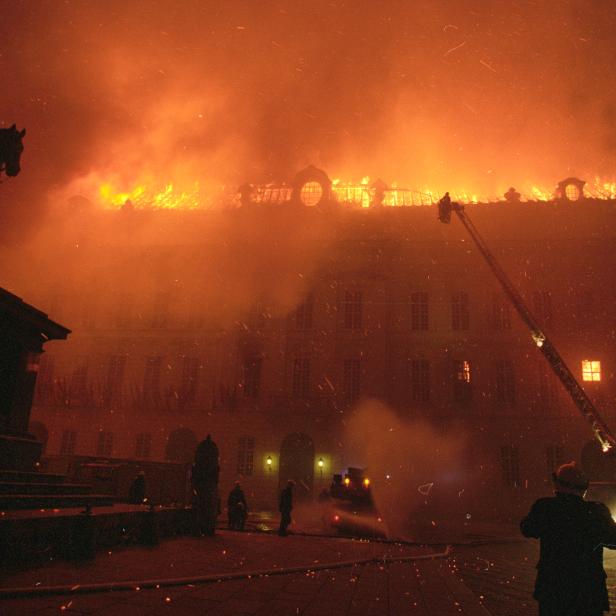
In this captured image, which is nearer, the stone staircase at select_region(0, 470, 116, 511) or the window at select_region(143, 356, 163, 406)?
the stone staircase at select_region(0, 470, 116, 511)

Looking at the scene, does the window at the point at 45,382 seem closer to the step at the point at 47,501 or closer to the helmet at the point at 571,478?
the step at the point at 47,501

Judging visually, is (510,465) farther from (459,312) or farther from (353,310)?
(353,310)

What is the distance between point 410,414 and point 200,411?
1195cm

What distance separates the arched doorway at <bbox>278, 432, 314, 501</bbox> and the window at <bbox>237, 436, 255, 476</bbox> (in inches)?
67.1

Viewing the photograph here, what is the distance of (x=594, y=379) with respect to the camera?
88.5 feet

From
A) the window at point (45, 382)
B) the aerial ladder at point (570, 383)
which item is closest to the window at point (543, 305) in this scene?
the aerial ladder at point (570, 383)

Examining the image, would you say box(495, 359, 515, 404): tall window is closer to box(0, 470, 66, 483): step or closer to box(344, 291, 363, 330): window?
box(344, 291, 363, 330): window

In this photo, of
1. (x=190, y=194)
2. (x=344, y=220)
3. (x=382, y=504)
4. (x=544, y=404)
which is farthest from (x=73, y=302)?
(x=544, y=404)

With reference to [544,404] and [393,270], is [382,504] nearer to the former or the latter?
[544,404]

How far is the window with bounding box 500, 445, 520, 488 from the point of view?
26.5m

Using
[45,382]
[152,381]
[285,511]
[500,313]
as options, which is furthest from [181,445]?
[500,313]

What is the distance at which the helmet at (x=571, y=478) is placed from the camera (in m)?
3.63

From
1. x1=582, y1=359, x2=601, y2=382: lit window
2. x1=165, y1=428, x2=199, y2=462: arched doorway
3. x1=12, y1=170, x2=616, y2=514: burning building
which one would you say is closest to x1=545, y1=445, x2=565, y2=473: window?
x1=12, y1=170, x2=616, y2=514: burning building

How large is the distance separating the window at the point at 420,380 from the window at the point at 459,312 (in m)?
2.91
